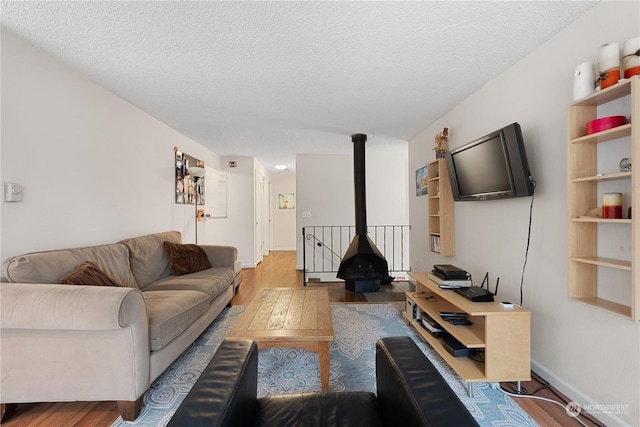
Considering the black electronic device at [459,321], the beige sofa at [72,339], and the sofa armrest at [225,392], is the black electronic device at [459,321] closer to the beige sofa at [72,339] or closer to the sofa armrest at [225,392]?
the sofa armrest at [225,392]

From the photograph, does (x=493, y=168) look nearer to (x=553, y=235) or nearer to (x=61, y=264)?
(x=553, y=235)

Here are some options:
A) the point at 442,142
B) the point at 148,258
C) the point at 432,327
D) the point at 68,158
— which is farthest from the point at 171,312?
the point at 442,142

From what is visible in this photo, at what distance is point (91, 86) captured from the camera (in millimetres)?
2438

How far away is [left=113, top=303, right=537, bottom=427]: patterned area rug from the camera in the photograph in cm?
162

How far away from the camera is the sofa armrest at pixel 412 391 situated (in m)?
0.74

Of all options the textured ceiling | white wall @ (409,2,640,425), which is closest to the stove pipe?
the textured ceiling

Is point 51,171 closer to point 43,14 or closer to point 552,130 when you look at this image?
point 43,14

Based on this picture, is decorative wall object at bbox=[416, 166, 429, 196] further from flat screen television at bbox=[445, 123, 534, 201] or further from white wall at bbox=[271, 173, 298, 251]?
white wall at bbox=[271, 173, 298, 251]

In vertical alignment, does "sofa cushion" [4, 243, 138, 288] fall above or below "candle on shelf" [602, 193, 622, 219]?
below

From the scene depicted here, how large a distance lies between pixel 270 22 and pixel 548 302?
2545 mm

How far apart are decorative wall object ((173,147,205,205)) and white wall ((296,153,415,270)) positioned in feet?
6.41

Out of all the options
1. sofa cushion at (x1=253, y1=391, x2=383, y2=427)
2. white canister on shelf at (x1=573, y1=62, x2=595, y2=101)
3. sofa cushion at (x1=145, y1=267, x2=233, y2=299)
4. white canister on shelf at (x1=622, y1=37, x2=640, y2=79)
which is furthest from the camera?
sofa cushion at (x1=145, y1=267, x2=233, y2=299)

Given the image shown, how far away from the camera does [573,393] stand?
1.69 metres

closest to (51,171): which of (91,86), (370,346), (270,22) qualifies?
(91,86)
